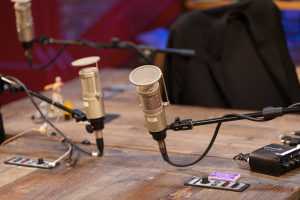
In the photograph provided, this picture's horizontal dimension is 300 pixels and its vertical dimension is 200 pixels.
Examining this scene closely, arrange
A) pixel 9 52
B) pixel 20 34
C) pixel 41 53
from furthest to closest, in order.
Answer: pixel 41 53 < pixel 9 52 < pixel 20 34

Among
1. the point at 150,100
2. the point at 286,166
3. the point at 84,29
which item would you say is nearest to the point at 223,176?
the point at 286,166

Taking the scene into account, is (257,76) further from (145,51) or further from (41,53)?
(41,53)

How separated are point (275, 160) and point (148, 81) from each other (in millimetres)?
354

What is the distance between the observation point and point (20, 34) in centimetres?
150

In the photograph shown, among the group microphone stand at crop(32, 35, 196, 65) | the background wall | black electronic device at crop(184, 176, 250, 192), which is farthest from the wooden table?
the background wall

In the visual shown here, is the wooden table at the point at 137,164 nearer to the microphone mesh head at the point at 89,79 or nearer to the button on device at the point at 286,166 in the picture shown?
the button on device at the point at 286,166

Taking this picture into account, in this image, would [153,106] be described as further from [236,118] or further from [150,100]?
[236,118]

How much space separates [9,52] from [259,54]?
142cm

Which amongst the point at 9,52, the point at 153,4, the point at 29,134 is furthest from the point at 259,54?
the point at 153,4

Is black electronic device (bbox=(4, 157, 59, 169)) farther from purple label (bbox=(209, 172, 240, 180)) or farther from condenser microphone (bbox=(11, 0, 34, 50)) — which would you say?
condenser microphone (bbox=(11, 0, 34, 50))

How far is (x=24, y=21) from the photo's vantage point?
145 cm

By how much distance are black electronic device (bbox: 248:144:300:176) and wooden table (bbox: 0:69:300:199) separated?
0.02 metres

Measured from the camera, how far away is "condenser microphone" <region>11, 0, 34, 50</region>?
1401 mm

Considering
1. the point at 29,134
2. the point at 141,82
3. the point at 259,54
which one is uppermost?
the point at 141,82
